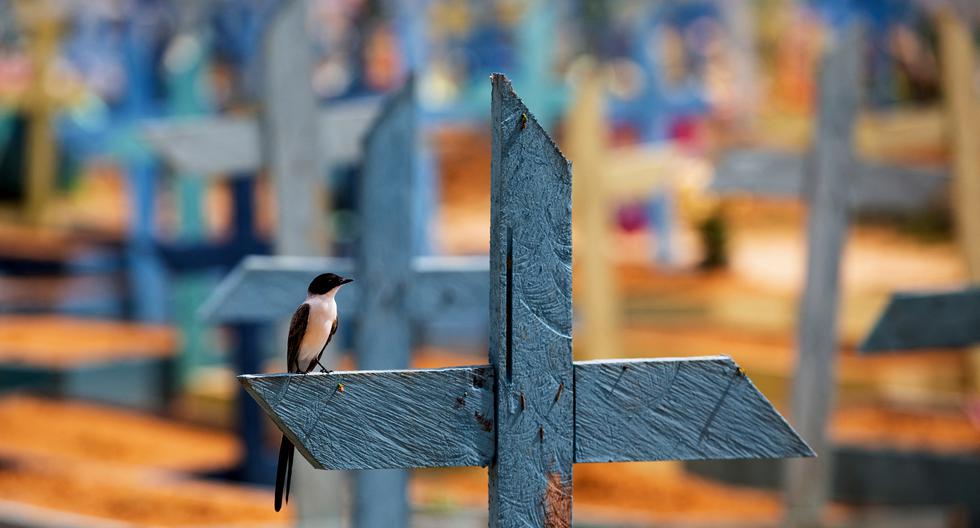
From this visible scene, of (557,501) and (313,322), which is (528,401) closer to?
(557,501)

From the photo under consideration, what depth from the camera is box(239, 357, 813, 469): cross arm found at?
6.41 ft

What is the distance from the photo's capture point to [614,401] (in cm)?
202

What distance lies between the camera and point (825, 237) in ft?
17.6

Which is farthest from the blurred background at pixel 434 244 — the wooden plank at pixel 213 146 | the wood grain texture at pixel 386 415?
the wood grain texture at pixel 386 415

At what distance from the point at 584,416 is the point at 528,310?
173mm

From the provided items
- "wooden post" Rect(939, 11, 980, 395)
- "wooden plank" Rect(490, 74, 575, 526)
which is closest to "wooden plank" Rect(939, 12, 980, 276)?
"wooden post" Rect(939, 11, 980, 395)

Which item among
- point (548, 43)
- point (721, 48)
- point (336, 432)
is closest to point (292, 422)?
point (336, 432)

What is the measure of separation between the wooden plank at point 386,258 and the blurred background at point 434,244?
62 mm

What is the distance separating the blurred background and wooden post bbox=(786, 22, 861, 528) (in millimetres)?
26

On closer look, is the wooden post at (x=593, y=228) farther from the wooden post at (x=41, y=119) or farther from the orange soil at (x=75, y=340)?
the wooden post at (x=41, y=119)

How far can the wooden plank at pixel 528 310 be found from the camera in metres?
1.96

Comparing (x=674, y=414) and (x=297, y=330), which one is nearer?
(x=674, y=414)

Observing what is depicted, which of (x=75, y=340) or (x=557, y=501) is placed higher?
(x=557, y=501)

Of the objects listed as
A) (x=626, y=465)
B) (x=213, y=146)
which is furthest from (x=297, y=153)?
(x=626, y=465)
